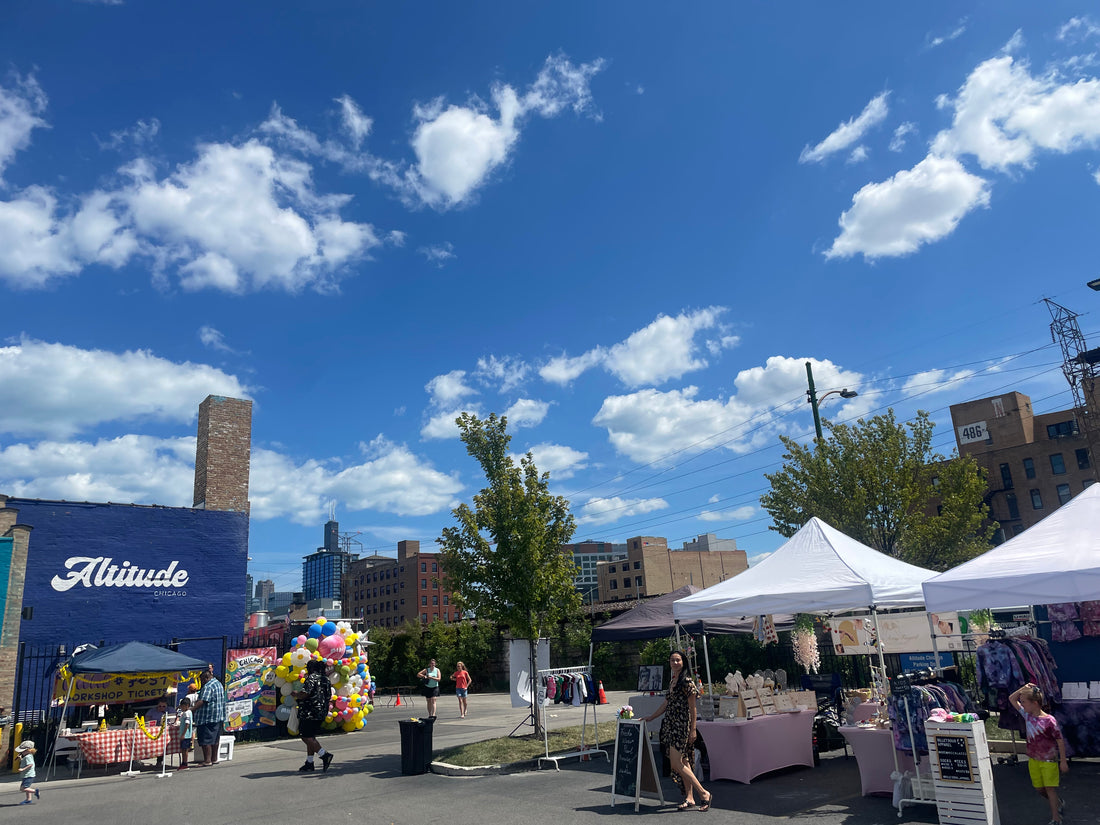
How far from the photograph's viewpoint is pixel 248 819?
9617 mm

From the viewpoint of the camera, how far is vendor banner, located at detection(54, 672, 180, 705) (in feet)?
56.2

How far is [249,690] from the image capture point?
19.9 m

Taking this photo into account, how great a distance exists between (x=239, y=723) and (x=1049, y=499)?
3050 inches

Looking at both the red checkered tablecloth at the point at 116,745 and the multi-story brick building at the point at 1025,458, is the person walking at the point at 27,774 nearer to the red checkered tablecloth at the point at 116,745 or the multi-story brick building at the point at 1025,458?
the red checkered tablecloth at the point at 116,745

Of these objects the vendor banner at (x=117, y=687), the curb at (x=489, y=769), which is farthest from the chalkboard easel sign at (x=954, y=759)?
the vendor banner at (x=117, y=687)

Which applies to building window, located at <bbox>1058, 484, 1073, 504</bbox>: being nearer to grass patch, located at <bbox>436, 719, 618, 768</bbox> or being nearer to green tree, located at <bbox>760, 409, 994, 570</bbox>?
green tree, located at <bbox>760, 409, 994, 570</bbox>

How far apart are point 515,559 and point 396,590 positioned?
11940 centimetres

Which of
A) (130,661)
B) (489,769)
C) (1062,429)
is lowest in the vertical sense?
(489,769)

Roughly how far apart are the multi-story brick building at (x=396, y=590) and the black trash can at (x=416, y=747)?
104623 millimetres

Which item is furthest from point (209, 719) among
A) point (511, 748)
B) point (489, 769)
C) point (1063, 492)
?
point (1063, 492)

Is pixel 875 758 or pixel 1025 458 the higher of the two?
pixel 1025 458

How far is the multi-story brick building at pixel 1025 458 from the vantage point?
7238cm

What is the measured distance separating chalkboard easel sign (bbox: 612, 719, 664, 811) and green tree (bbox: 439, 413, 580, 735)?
17.0ft

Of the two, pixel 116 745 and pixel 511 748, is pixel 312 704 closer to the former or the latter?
pixel 511 748
